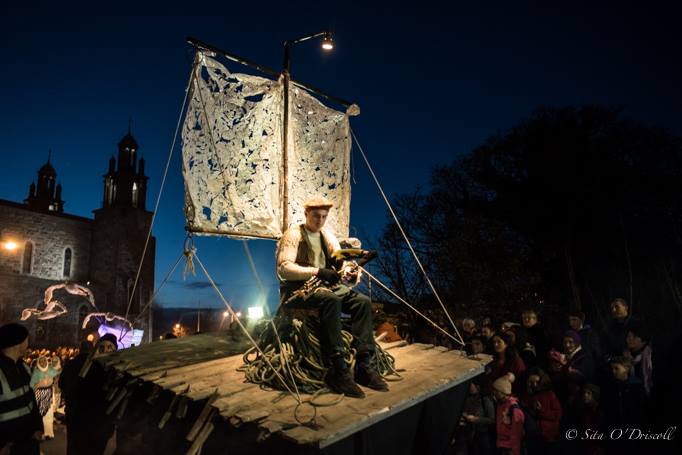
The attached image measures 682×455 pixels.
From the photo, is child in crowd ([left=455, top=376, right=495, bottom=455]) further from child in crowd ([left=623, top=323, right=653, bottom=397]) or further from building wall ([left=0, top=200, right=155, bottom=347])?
building wall ([left=0, top=200, right=155, bottom=347])

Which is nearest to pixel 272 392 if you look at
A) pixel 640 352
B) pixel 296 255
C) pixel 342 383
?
pixel 342 383

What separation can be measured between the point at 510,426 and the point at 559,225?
10776 millimetres

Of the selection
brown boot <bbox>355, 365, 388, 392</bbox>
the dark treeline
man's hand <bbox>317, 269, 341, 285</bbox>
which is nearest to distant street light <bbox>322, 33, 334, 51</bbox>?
man's hand <bbox>317, 269, 341, 285</bbox>

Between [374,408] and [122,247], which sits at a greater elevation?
[122,247]

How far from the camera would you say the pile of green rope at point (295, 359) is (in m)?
3.52

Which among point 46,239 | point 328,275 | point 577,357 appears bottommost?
point 577,357

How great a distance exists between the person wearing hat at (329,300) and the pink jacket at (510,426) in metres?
2.53

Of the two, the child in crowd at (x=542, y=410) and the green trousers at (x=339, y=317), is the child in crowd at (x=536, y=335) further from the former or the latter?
the green trousers at (x=339, y=317)

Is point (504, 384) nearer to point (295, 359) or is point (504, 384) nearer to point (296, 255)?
point (295, 359)

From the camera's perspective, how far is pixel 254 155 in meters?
5.31

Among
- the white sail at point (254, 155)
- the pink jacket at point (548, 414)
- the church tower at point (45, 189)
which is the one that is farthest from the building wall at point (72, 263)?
the pink jacket at point (548, 414)

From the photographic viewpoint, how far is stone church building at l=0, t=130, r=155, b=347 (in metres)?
28.5

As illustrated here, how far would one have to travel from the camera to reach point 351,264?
13.9 feet

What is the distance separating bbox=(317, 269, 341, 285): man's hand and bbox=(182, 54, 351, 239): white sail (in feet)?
5.02
